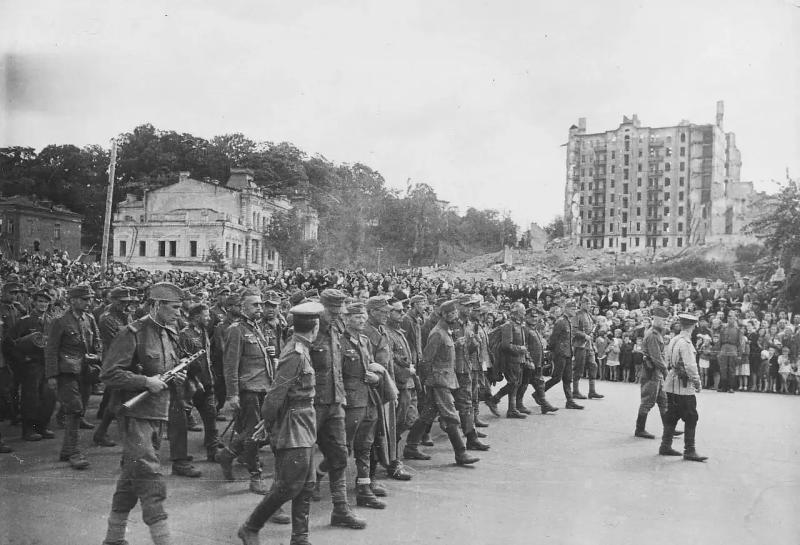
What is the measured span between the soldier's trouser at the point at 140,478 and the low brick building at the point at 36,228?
29464mm

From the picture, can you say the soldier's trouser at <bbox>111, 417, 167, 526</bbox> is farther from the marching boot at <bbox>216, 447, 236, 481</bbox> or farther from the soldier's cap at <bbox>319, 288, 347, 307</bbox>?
the soldier's cap at <bbox>319, 288, 347, 307</bbox>

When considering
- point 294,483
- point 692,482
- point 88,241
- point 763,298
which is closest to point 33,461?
→ point 294,483

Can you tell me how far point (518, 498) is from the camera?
291 inches

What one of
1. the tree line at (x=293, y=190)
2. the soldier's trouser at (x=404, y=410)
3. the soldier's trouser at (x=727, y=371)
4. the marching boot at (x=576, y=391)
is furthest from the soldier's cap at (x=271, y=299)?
the tree line at (x=293, y=190)

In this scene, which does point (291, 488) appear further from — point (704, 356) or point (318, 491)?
point (704, 356)

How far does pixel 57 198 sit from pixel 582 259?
60.2 metres

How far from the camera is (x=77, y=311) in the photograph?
8.71 m

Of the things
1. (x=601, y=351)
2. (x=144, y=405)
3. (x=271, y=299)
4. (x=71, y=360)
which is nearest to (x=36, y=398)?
(x=71, y=360)

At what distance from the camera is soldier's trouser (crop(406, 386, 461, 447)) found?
28.1 feet

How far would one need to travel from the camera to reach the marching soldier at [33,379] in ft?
31.1

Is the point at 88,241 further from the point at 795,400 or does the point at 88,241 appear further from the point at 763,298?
the point at 795,400

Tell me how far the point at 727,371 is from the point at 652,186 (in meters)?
90.4

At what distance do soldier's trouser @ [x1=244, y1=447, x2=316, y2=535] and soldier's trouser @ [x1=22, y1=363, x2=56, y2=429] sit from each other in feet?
17.1

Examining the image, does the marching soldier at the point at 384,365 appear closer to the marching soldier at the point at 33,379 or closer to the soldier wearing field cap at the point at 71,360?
the soldier wearing field cap at the point at 71,360
